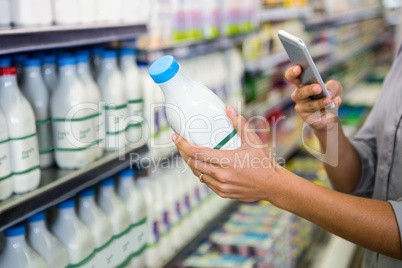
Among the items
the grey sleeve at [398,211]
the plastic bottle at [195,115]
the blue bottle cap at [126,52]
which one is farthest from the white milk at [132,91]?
the grey sleeve at [398,211]

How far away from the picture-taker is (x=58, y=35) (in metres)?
1.23

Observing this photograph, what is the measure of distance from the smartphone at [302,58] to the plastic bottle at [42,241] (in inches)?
34.2

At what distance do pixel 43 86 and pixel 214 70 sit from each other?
53.7 inches

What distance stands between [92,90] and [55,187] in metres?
0.38

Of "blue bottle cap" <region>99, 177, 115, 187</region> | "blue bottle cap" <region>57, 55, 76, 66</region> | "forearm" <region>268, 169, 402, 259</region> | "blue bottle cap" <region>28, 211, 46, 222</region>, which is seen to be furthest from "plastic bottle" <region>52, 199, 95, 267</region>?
"forearm" <region>268, 169, 402, 259</region>

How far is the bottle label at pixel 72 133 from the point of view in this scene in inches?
55.2

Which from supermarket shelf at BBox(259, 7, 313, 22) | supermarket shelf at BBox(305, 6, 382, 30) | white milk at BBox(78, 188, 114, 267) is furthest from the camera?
supermarket shelf at BBox(305, 6, 382, 30)

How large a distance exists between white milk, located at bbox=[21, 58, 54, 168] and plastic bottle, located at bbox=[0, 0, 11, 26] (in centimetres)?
21

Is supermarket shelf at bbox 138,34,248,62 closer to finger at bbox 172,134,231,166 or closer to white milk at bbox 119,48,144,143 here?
white milk at bbox 119,48,144,143

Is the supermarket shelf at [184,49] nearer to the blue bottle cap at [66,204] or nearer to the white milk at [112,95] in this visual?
the white milk at [112,95]

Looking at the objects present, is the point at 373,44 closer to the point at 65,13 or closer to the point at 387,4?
the point at 387,4

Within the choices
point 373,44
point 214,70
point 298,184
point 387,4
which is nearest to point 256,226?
point 214,70

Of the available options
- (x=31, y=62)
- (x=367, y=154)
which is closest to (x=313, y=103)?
(x=367, y=154)

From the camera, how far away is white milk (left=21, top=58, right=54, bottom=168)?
1356mm
